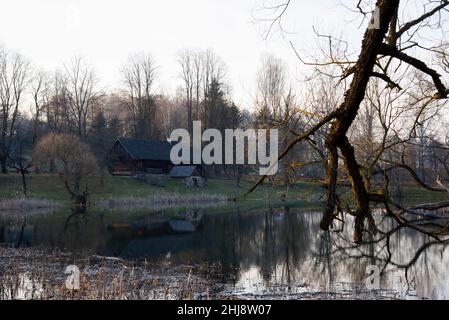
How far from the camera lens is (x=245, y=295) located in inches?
440

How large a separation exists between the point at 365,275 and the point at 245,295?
12.0 feet

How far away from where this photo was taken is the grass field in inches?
1398

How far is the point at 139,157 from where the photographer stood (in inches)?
1922

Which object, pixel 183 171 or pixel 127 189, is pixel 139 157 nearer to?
pixel 183 171

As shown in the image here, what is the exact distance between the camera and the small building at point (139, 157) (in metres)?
49.4

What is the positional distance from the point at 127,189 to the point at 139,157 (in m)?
7.61

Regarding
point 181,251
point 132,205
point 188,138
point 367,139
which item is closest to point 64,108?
point 188,138

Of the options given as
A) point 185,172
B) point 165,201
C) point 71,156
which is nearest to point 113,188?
point 165,201

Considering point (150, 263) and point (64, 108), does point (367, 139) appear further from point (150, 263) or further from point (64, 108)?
point (64, 108)

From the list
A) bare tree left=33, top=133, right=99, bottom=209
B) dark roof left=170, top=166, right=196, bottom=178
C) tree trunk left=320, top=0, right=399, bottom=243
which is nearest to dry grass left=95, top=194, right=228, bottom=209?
bare tree left=33, top=133, right=99, bottom=209

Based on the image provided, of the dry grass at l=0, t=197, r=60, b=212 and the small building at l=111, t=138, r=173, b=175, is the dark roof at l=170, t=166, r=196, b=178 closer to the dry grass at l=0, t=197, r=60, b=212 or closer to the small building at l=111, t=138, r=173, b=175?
the small building at l=111, t=138, r=173, b=175

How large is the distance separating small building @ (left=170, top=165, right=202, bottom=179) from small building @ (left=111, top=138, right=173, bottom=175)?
163 cm
